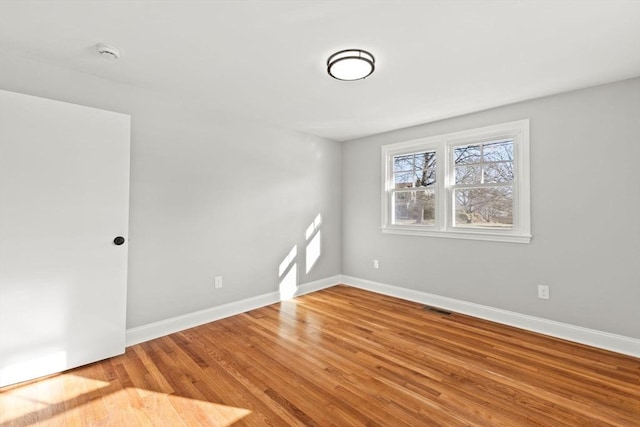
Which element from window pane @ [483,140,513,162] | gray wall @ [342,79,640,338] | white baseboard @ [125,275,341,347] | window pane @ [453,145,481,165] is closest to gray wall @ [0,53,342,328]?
white baseboard @ [125,275,341,347]

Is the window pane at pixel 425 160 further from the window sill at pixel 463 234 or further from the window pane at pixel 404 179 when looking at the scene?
the window sill at pixel 463 234

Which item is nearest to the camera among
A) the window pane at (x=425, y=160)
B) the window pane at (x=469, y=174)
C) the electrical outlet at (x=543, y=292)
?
the electrical outlet at (x=543, y=292)

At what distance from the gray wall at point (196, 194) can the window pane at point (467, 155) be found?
2.06 m

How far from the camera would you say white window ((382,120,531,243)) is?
10.8 ft

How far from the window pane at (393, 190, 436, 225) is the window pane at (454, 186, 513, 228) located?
1.14 feet

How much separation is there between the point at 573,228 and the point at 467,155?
4.43 feet

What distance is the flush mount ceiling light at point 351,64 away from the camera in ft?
7.37

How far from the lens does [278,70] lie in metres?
2.53

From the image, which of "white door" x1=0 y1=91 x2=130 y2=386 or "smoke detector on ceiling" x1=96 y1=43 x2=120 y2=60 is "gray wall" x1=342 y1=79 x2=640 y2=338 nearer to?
"smoke detector on ceiling" x1=96 y1=43 x2=120 y2=60

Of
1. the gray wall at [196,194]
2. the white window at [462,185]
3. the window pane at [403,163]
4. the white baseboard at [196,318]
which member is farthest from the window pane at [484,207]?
the white baseboard at [196,318]

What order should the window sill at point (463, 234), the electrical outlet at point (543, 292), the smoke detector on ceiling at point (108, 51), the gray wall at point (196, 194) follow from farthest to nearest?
the window sill at point (463, 234), the electrical outlet at point (543, 292), the gray wall at point (196, 194), the smoke detector on ceiling at point (108, 51)

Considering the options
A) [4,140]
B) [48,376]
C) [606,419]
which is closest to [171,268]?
[48,376]

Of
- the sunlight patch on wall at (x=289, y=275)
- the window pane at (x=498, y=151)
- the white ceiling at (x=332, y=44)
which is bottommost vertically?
the sunlight patch on wall at (x=289, y=275)

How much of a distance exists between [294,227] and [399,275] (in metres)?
1.68
